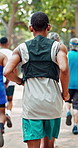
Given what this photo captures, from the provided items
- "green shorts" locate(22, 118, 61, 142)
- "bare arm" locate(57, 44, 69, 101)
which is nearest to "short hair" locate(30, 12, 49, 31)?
"bare arm" locate(57, 44, 69, 101)

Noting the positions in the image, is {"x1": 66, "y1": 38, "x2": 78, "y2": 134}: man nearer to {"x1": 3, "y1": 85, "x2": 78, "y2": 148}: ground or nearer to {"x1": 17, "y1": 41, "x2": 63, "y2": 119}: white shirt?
{"x1": 3, "y1": 85, "x2": 78, "y2": 148}: ground

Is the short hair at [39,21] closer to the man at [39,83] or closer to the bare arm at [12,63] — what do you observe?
the man at [39,83]

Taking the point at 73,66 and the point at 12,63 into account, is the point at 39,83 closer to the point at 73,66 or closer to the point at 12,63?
the point at 12,63

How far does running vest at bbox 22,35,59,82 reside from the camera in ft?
12.0

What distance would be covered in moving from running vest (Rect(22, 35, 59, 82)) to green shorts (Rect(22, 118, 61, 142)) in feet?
1.52

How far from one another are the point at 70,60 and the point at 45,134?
3.47 metres

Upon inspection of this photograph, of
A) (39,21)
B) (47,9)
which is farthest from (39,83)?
(47,9)

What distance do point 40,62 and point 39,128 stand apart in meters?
0.67

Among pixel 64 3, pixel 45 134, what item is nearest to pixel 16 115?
pixel 45 134

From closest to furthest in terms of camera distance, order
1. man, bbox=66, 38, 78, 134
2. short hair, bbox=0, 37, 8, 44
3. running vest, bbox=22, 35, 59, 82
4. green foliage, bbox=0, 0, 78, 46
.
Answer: running vest, bbox=22, 35, 59, 82, man, bbox=66, 38, 78, 134, short hair, bbox=0, 37, 8, 44, green foliage, bbox=0, 0, 78, 46

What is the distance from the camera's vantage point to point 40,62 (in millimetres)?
3678

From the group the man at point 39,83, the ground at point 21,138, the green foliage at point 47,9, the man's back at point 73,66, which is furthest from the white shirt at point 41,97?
the green foliage at point 47,9

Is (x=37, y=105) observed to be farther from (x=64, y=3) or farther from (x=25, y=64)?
(x=64, y=3)

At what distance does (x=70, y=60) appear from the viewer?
7.09 meters
